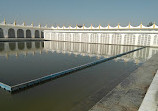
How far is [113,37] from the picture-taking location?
1663 inches

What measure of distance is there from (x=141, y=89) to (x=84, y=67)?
22.8 ft

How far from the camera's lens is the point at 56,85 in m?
8.71

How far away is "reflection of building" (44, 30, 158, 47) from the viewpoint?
122 feet

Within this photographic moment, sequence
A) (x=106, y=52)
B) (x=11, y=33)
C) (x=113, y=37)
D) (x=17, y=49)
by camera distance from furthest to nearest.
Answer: (x=11, y=33) → (x=113, y=37) → (x=17, y=49) → (x=106, y=52)

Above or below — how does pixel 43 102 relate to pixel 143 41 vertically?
below

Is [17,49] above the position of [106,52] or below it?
above

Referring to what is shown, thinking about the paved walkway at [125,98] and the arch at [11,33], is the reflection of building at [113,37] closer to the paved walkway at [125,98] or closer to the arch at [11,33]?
the arch at [11,33]

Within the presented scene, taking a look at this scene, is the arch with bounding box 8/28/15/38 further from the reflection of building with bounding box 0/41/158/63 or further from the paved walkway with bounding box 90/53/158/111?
the paved walkway with bounding box 90/53/158/111

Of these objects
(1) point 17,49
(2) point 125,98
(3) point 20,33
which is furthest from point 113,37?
(3) point 20,33

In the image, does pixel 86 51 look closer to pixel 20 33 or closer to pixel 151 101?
pixel 151 101

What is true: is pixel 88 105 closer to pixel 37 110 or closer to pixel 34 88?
pixel 37 110

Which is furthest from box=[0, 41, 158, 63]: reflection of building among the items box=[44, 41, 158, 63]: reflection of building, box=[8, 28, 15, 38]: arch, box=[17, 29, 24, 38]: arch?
box=[17, 29, 24, 38]: arch

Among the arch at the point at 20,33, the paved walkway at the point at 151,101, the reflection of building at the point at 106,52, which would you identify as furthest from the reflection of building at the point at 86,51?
the arch at the point at 20,33

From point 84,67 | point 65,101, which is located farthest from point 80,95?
point 84,67
